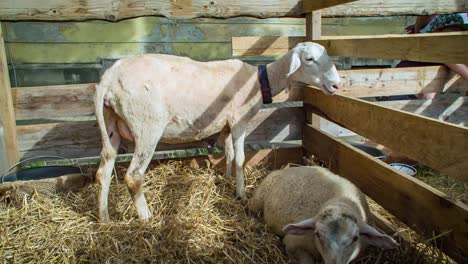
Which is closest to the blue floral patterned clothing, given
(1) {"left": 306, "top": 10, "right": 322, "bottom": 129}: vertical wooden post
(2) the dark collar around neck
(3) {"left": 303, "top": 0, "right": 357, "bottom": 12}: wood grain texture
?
(1) {"left": 306, "top": 10, "right": 322, "bottom": 129}: vertical wooden post

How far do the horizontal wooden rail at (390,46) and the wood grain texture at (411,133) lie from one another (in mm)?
365

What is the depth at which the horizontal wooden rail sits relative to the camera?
1952 millimetres

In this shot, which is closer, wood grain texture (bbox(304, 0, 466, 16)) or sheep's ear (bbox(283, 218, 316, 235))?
sheep's ear (bbox(283, 218, 316, 235))

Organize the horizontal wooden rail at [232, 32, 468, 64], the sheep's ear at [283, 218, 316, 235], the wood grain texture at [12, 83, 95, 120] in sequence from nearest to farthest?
the horizontal wooden rail at [232, 32, 468, 64] → the sheep's ear at [283, 218, 316, 235] → the wood grain texture at [12, 83, 95, 120]

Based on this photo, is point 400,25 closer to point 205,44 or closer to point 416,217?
point 205,44

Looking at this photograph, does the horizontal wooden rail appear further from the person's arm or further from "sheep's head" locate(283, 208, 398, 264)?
the person's arm

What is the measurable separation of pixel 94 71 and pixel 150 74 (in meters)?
4.23

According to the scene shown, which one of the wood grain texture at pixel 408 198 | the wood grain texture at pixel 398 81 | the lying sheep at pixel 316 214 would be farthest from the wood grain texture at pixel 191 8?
the lying sheep at pixel 316 214

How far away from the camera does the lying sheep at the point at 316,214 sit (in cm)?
209

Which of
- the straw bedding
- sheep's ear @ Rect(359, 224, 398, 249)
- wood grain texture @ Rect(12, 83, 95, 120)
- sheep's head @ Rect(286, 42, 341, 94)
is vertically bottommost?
the straw bedding

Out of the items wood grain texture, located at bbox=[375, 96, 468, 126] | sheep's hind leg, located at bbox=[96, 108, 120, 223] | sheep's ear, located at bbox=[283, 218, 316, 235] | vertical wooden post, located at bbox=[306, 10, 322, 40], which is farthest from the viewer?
wood grain texture, located at bbox=[375, 96, 468, 126]

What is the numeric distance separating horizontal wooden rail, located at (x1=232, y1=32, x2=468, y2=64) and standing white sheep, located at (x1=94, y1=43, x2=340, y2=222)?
31 centimetres

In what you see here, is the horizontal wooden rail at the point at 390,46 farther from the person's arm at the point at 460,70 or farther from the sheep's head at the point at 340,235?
the person's arm at the point at 460,70

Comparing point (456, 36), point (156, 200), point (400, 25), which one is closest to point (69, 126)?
point (156, 200)
